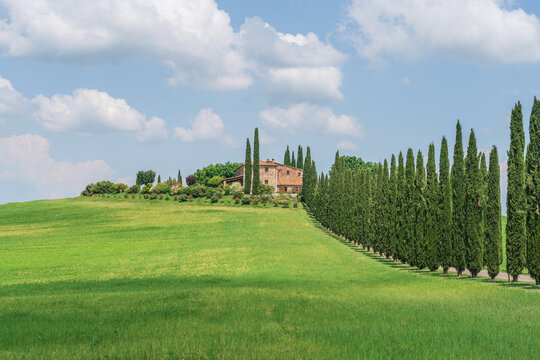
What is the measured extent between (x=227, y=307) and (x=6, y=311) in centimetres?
690

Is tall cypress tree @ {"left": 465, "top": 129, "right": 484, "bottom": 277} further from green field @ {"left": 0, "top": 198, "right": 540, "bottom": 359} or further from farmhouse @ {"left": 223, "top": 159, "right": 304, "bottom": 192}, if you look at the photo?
farmhouse @ {"left": 223, "top": 159, "right": 304, "bottom": 192}

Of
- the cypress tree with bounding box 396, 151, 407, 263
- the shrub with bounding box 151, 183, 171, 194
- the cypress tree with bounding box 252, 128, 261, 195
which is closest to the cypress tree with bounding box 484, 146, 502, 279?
the cypress tree with bounding box 396, 151, 407, 263

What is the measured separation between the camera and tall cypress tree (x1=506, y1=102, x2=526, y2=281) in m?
25.8

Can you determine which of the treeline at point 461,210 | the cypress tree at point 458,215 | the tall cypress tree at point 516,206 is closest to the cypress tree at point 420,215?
the treeline at point 461,210

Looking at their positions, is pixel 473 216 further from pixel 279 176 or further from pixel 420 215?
pixel 279 176

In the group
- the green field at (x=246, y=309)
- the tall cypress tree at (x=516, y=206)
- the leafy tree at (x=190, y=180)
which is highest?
the leafy tree at (x=190, y=180)

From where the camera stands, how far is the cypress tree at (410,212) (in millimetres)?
33312

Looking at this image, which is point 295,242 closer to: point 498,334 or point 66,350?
point 498,334

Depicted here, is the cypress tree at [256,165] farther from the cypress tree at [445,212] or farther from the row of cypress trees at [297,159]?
the cypress tree at [445,212]

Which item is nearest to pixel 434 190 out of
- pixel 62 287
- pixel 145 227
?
pixel 62 287

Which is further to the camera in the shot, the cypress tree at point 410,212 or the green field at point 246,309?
the cypress tree at point 410,212

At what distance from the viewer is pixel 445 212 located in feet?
100

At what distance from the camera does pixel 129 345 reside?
9.32 metres

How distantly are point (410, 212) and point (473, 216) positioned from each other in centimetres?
605
